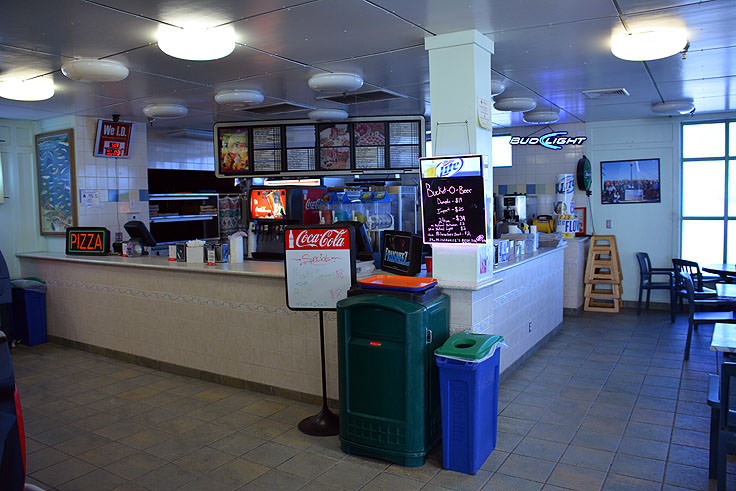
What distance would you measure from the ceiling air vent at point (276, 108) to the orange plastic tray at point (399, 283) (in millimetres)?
3425

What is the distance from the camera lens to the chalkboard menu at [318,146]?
20.7 ft

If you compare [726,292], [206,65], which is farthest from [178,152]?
[726,292]

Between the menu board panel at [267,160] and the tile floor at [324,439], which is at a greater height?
the menu board panel at [267,160]

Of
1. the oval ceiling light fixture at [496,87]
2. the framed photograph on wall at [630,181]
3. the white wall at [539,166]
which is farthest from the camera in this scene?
the white wall at [539,166]

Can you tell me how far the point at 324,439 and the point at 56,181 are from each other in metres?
5.53

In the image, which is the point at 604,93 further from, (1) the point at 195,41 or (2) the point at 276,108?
(1) the point at 195,41

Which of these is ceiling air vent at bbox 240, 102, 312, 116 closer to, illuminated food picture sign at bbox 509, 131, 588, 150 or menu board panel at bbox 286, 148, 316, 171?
menu board panel at bbox 286, 148, 316, 171

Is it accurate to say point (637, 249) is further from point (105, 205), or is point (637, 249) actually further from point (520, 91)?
point (105, 205)

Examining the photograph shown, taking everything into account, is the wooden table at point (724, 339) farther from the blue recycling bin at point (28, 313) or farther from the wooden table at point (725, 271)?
the blue recycling bin at point (28, 313)

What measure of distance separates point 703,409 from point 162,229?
776 cm

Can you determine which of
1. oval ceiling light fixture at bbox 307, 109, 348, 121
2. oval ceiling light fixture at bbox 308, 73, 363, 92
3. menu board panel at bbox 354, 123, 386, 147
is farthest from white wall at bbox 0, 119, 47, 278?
oval ceiling light fixture at bbox 308, 73, 363, 92

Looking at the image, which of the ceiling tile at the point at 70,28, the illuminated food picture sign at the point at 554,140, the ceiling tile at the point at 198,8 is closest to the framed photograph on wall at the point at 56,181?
the ceiling tile at the point at 70,28

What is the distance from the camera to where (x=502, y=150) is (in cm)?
930

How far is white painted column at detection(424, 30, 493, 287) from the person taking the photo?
12.9 ft
